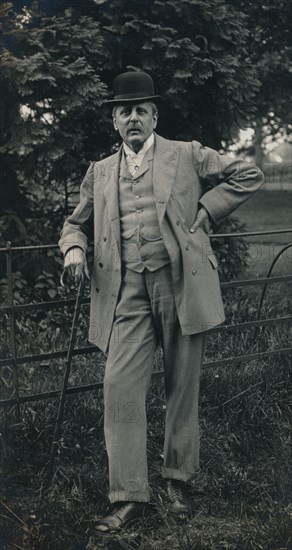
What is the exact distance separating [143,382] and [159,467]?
0.74 m

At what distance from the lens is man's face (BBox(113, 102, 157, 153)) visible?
358cm

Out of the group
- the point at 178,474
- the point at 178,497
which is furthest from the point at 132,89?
the point at 178,497

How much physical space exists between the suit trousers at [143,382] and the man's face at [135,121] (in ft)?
2.01

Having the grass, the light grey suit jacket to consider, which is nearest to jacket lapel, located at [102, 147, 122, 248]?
the light grey suit jacket

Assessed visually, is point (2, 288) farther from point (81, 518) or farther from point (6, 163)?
point (81, 518)

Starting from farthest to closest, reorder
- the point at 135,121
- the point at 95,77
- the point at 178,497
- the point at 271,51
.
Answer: the point at 271,51 < the point at 95,77 < the point at 178,497 < the point at 135,121

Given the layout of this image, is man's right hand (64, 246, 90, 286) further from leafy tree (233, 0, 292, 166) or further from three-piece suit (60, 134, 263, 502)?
leafy tree (233, 0, 292, 166)

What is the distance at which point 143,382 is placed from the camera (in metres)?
3.61

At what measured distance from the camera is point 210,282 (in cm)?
367

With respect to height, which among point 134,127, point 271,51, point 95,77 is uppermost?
point 271,51

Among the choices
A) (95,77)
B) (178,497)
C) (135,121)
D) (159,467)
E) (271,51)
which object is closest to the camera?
(135,121)

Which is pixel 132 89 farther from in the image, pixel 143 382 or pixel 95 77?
pixel 95 77

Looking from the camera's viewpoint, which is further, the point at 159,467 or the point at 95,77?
the point at 95,77

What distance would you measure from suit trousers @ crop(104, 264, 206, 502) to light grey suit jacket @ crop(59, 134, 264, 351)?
0.08m
